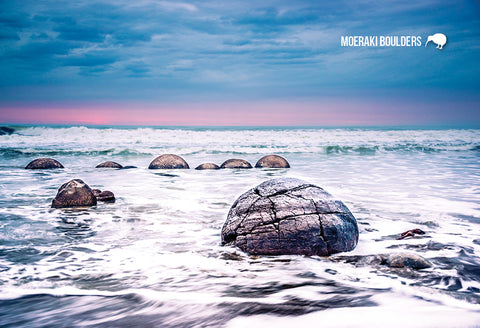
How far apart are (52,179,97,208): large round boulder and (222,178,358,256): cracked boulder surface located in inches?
132

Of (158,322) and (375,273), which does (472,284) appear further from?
(158,322)

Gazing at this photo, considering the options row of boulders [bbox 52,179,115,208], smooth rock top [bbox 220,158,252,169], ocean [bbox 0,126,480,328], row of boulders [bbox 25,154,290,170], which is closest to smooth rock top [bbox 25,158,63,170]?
row of boulders [bbox 25,154,290,170]

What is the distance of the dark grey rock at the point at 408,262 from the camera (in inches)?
145

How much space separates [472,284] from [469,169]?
38.4 feet

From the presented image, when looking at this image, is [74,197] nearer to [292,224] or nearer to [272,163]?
[292,224]

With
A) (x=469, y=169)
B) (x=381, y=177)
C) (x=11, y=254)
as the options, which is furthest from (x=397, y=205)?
(x=469, y=169)

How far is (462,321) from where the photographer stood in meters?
2.73

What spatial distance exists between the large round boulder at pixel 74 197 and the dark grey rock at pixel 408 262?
514cm

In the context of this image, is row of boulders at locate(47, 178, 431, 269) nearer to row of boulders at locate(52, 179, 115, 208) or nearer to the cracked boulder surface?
the cracked boulder surface

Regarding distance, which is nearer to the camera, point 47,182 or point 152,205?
point 152,205

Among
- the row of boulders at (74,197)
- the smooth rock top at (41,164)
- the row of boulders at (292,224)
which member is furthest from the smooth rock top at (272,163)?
the row of boulders at (292,224)

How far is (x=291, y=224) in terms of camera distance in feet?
13.4

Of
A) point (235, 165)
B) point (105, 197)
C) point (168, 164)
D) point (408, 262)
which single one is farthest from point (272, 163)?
point (408, 262)

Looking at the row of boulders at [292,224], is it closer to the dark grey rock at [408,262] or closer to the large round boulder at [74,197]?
the dark grey rock at [408,262]
